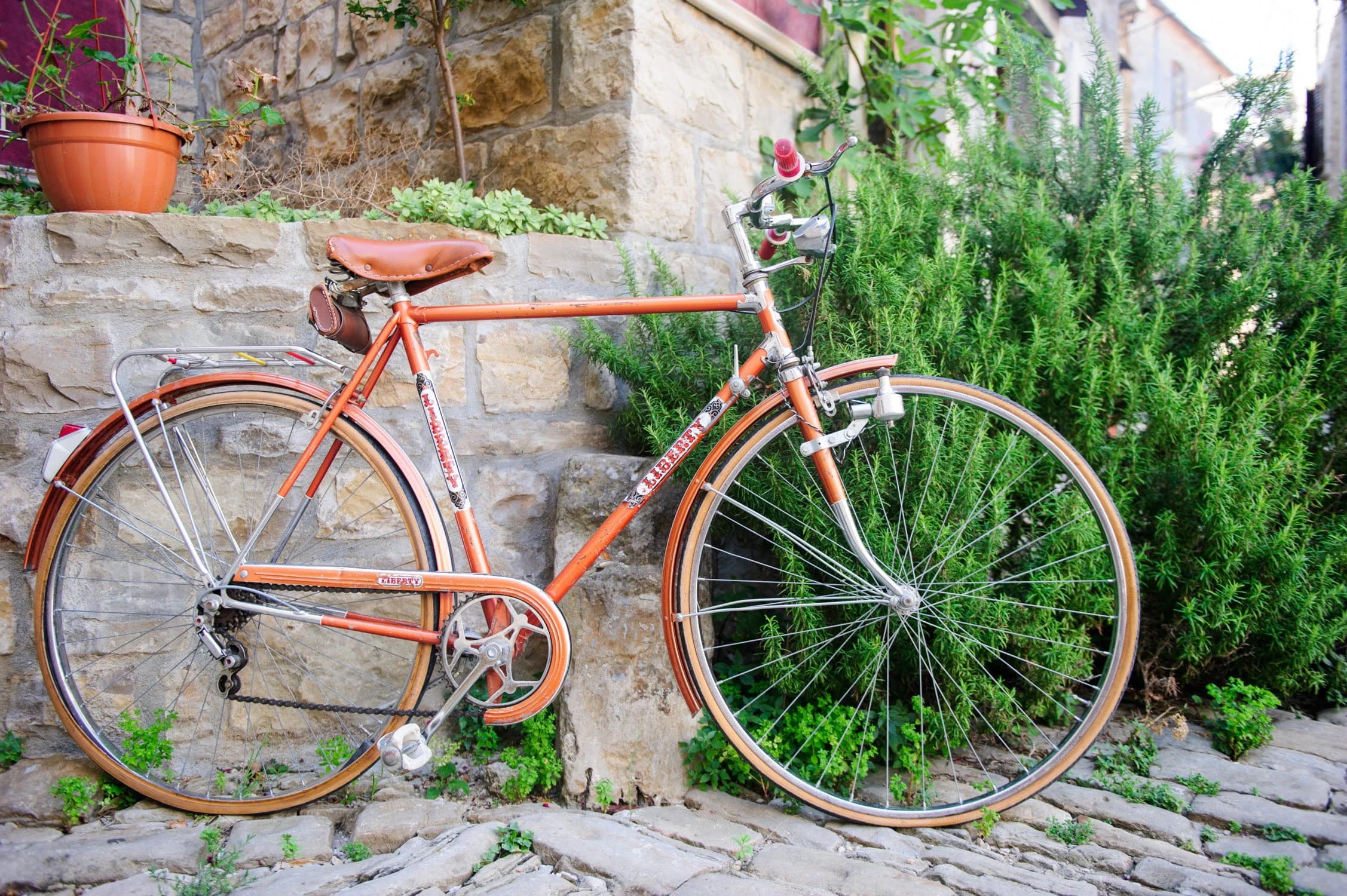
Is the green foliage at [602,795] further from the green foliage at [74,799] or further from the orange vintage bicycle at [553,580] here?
the green foliage at [74,799]

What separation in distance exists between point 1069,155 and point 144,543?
2.96 metres

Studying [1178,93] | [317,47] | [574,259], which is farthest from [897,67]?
[1178,93]

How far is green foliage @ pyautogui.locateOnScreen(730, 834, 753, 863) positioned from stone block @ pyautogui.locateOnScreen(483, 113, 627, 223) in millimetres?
1883

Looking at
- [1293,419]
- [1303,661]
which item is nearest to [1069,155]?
[1293,419]

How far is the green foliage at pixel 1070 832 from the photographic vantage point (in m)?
2.03

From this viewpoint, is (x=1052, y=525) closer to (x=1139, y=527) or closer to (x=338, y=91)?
(x=1139, y=527)

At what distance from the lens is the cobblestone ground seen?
185 centimetres

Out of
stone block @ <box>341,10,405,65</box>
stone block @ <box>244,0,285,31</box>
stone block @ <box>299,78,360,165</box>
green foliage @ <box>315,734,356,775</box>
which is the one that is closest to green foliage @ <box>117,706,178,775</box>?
green foliage @ <box>315,734,356,775</box>

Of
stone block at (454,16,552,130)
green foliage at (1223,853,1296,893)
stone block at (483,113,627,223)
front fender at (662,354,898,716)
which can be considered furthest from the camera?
stone block at (454,16,552,130)

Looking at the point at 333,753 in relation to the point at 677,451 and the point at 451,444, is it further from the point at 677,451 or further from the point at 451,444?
the point at 677,451

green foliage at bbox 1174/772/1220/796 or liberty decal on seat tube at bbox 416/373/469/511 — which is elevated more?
liberty decal on seat tube at bbox 416/373/469/511

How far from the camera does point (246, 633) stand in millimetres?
2426

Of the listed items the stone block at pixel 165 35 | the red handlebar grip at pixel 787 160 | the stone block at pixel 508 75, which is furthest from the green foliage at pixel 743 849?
the stone block at pixel 165 35

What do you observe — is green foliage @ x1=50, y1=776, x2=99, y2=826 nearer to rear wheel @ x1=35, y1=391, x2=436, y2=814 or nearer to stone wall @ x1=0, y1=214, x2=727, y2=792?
rear wheel @ x1=35, y1=391, x2=436, y2=814
